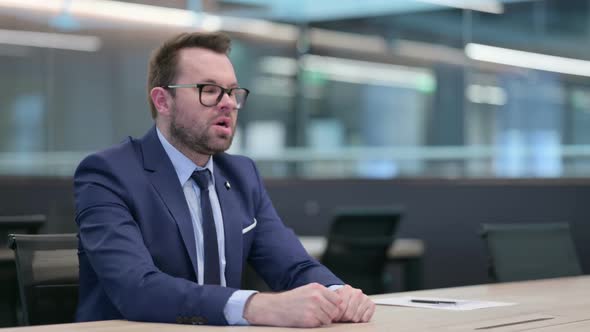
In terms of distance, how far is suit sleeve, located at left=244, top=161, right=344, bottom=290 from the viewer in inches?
95.6

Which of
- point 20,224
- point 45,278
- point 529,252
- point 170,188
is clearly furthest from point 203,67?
point 20,224

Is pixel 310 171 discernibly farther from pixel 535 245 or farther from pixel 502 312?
pixel 502 312

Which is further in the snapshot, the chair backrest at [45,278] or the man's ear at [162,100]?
the man's ear at [162,100]

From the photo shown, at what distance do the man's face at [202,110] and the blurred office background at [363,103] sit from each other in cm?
419

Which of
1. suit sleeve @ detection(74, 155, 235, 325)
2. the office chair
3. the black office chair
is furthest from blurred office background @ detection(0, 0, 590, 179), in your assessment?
suit sleeve @ detection(74, 155, 235, 325)

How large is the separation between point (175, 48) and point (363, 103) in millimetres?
5331

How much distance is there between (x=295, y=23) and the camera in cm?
785

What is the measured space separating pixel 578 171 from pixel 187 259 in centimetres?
474

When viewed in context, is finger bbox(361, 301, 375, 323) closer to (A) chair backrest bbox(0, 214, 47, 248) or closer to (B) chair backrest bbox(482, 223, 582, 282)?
(B) chair backrest bbox(482, 223, 582, 282)

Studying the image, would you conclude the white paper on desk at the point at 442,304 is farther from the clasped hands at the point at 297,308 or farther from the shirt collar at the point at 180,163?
the shirt collar at the point at 180,163

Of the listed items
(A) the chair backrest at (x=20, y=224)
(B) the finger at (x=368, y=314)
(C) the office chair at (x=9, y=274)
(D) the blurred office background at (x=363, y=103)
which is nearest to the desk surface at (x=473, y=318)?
(B) the finger at (x=368, y=314)

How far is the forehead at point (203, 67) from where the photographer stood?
2.38 meters

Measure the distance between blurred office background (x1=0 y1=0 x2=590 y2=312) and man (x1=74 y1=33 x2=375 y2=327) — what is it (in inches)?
164

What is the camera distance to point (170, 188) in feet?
7.47
